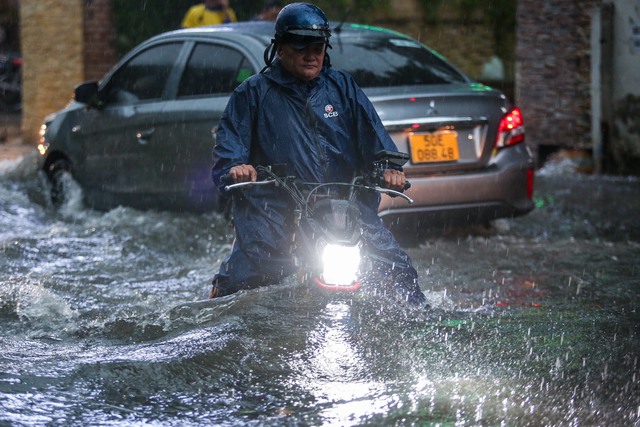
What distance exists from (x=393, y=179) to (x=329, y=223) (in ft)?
1.36

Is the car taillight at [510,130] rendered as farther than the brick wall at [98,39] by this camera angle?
No

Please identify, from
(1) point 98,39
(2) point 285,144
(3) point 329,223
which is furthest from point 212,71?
(1) point 98,39

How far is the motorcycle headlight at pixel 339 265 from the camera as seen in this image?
15.5 ft

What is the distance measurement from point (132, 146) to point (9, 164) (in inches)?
169

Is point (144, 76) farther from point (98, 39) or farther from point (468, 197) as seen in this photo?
point (98, 39)

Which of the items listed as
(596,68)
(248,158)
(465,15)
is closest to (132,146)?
(248,158)

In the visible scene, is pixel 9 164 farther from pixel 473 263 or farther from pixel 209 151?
pixel 473 263

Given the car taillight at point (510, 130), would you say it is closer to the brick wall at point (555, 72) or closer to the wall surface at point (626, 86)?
the wall surface at point (626, 86)

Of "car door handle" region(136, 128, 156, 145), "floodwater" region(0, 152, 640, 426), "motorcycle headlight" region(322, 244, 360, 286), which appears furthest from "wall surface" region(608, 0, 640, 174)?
"motorcycle headlight" region(322, 244, 360, 286)

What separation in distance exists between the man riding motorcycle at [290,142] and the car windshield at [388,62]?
268cm

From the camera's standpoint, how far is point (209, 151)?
8.20m

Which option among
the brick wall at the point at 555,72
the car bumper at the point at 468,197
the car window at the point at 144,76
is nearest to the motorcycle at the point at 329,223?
the car bumper at the point at 468,197

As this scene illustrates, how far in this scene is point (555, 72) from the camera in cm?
1359

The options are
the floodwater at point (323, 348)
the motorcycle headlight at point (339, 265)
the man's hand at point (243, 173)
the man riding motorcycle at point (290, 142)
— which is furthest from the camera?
the man riding motorcycle at point (290, 142)
